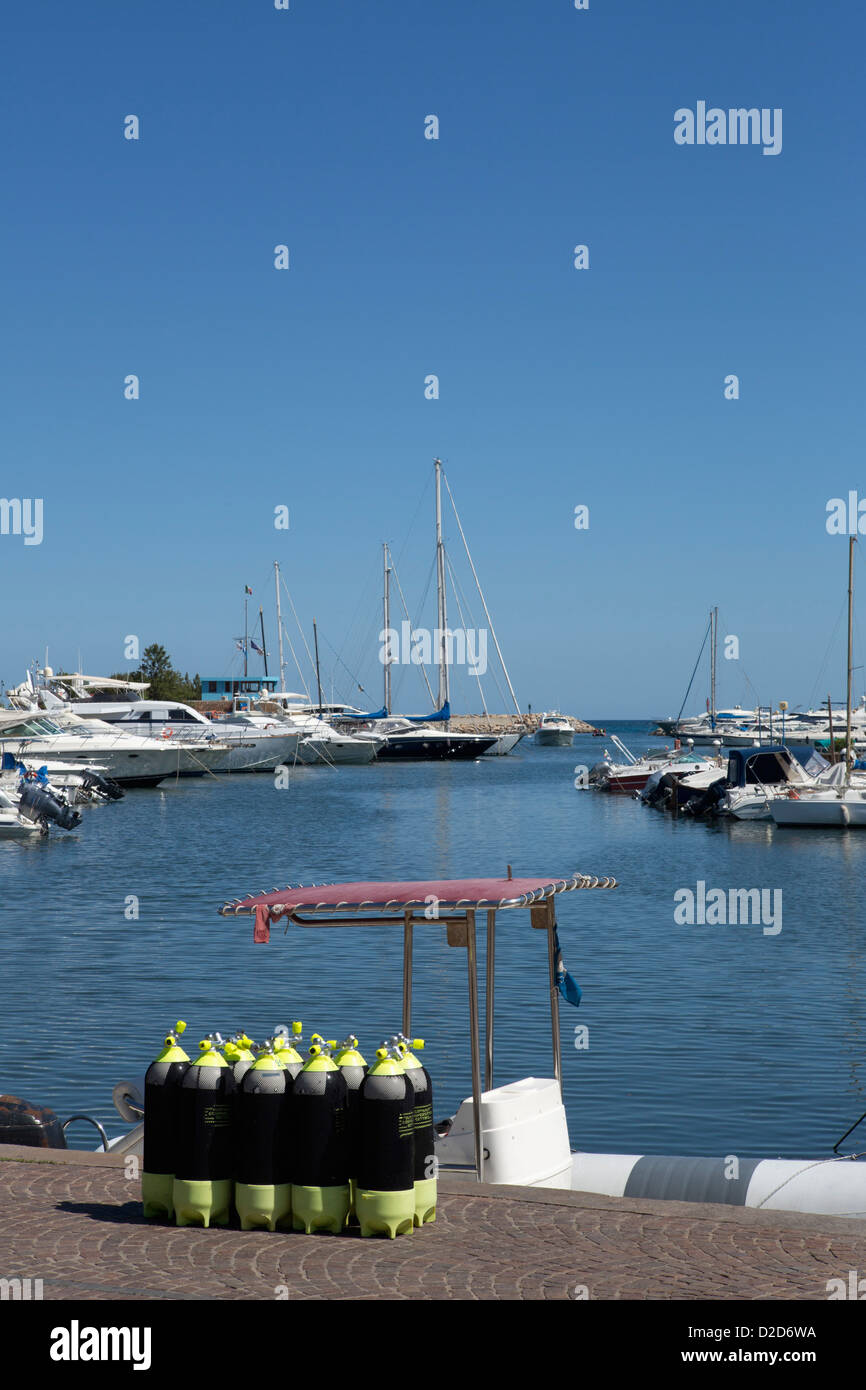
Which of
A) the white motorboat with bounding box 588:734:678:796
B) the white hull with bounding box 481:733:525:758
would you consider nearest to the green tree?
the white hull with bounding box 481:733:525:758

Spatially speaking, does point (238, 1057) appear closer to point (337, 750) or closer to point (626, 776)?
point (626, 776)

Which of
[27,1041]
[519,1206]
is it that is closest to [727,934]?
[27,1041]

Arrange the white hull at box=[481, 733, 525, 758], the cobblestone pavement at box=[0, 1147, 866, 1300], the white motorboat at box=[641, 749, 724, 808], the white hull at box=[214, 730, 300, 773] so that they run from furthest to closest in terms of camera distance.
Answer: the white hull at box=[481, 733, 525, 758]
the white hull at box=[214, 730, 300, 773]
the white motorboat at box=[641, 749, 724, 808]
the cobblestone pavement at box=[0, 1147, 866, 1300]

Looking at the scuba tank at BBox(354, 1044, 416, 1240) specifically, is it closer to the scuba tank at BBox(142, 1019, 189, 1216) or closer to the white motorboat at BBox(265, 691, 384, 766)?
the scuba tank at BBox(142, 1019, 189, 1216)

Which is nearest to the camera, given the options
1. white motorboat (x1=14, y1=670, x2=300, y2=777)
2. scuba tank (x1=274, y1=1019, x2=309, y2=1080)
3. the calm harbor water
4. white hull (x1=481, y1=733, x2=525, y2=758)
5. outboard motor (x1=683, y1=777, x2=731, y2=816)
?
scuba tank (x1=274, y1=1019, x2=309, y2=1080)

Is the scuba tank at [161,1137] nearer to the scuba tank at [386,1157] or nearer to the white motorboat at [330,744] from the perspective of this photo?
the scuba tank at [386,1157]

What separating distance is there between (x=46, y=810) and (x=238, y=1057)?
42.4 metres

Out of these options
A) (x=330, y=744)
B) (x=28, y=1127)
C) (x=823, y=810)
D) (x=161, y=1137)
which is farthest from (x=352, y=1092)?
(x=330, y=744)

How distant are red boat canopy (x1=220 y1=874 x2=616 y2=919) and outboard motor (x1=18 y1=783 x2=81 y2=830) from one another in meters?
40.1

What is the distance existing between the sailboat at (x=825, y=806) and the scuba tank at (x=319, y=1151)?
43540 millimetres

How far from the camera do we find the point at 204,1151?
28.8 feet

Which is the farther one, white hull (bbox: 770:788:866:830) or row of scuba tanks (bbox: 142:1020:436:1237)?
white hull (bbox: 770:788:866:830)

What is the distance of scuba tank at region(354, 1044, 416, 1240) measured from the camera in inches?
334

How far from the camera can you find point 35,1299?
7312 millimetres
